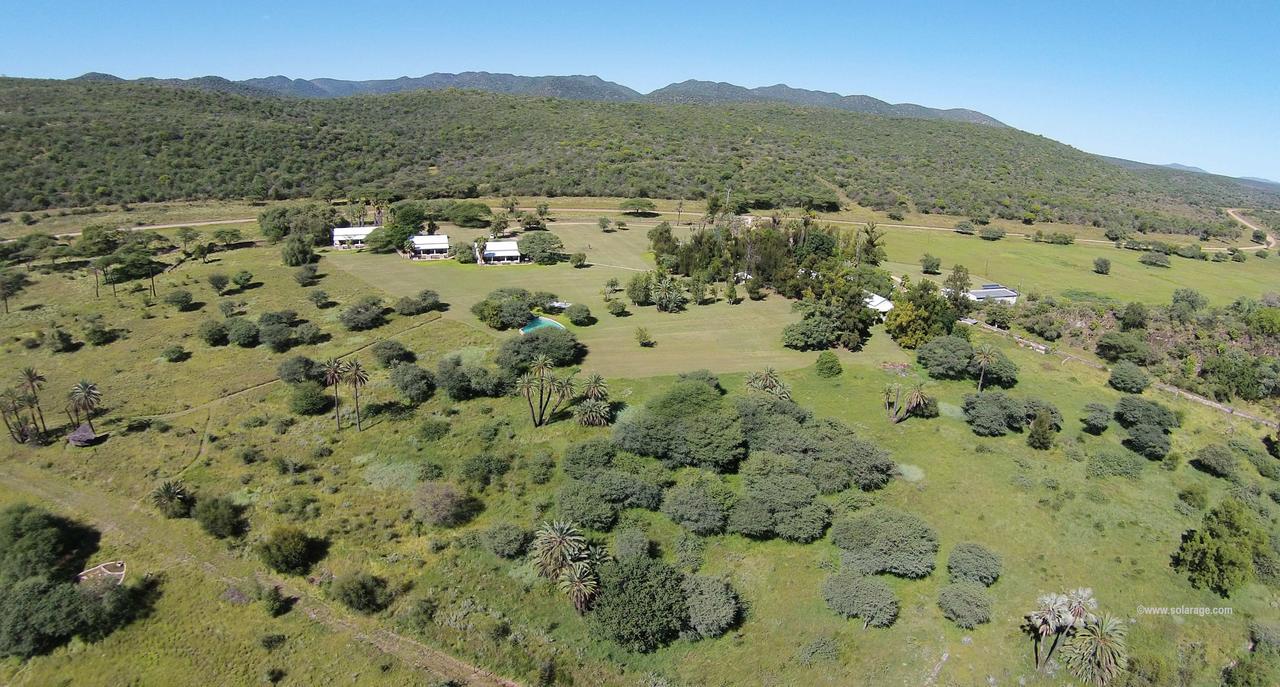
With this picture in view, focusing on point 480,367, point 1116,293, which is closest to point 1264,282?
point 1116,293

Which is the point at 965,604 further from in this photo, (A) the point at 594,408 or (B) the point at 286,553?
(B) the point at 286,553

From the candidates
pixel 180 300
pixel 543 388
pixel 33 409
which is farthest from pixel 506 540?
pixel 180 300

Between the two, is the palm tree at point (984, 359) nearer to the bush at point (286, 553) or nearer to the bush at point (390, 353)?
the bush at point (390, 353)

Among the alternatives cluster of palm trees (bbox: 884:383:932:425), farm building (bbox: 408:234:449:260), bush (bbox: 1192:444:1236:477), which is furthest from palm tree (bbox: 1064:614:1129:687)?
farm building (bbox: 408:234:449:260)

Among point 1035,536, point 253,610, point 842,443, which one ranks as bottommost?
point 253,610

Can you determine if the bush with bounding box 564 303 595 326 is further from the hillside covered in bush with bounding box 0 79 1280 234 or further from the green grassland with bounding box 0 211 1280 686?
the hillside covered in bush with bounding box 0 79 1280 234

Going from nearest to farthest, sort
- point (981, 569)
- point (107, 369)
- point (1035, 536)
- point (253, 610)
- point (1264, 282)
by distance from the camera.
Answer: point (253, 610) < point (981, 569) < point (1035, 536) < point (107, 369) < point (1264, 282)

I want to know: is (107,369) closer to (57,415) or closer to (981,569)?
(57,415)

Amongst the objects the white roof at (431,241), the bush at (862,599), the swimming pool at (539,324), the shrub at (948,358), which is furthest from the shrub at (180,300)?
the shrub at (948,358)

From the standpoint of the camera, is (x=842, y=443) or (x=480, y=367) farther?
(x=480, y=367)
